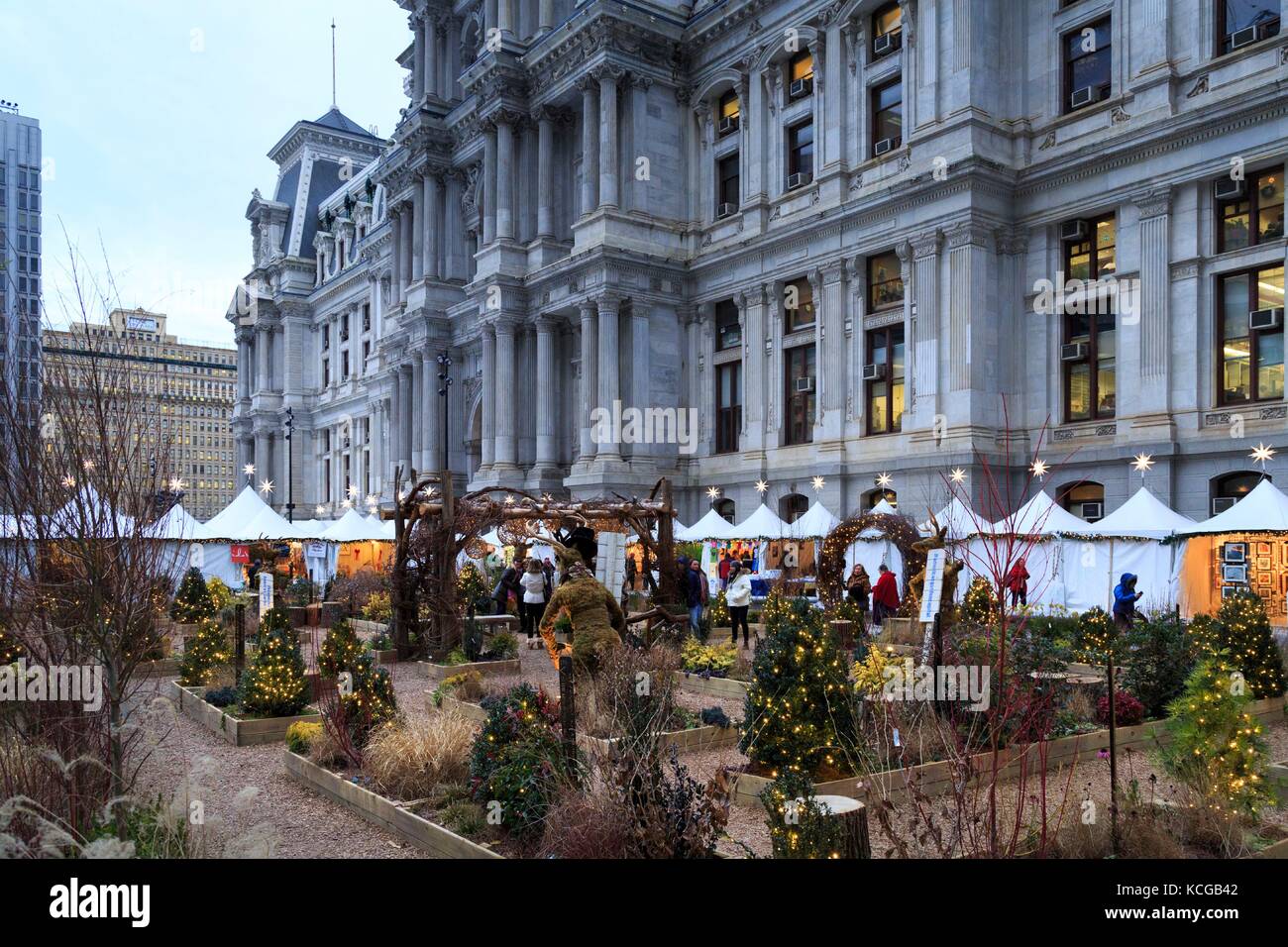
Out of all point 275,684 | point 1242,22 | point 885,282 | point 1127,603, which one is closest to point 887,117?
point 885,282

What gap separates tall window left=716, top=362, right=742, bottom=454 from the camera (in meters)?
40.7

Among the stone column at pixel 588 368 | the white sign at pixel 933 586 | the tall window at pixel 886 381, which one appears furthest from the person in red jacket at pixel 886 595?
the stone column at pixel 588 368

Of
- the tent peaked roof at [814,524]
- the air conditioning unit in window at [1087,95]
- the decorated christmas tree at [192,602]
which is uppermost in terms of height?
the air conditioning unit in window at [1087,95]

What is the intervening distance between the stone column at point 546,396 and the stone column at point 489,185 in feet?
17.4

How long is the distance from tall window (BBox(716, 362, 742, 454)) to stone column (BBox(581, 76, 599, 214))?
28.5ft

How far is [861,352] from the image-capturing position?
34.6 metres

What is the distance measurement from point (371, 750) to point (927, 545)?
24.7 feet

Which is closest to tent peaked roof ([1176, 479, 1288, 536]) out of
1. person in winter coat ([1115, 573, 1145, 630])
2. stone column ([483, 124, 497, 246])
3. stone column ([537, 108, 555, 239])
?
person in winter coat ([1115, 573, 1145, 630])

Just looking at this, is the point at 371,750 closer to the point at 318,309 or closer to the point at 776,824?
the point at 776,824

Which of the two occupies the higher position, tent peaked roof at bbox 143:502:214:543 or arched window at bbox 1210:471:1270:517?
arched window at bbox 1210:471:1270:517

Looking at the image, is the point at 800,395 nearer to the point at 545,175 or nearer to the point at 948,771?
the point at 545,175

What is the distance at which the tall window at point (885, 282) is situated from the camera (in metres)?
33.8

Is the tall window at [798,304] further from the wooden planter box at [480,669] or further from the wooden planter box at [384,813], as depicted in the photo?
the wooden planter box at [384,813]

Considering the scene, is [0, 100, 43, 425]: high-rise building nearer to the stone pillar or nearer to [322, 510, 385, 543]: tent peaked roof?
[322, 510, 385, 543]: tent peaked roof
